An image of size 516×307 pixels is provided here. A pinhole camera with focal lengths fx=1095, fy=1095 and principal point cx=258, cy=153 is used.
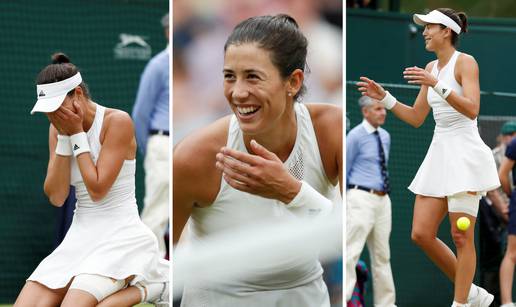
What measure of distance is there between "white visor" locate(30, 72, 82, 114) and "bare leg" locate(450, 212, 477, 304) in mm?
1917

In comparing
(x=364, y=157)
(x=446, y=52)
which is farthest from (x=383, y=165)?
(x=446, y=52)

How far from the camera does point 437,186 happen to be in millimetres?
5289

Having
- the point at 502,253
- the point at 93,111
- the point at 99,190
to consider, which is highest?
the point at 93,111

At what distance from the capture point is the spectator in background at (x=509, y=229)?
23.5 feet

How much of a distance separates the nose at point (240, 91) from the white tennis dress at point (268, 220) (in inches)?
4.7

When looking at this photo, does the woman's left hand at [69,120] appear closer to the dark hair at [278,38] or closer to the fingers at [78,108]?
the fingers at [78,108]

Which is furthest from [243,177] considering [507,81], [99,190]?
[507,81]

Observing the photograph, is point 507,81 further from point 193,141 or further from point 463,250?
point 193,141

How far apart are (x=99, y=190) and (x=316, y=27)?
57.8 inches

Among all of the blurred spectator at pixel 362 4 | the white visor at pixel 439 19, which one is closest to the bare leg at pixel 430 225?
the white visor at pixel 439 19

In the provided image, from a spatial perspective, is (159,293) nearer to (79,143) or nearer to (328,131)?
(79,143)

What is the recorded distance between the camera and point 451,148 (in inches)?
205

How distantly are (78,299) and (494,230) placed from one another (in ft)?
13.8

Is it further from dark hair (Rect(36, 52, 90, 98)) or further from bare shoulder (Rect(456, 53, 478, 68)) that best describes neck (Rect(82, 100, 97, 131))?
bare shoulder (Rect(456, 53, 478, 68))
